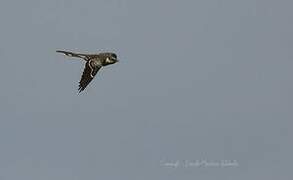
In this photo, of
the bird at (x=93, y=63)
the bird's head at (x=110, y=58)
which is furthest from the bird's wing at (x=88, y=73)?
the bird's head at (x=110, y=58)

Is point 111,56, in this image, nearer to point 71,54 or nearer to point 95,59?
point 95,59

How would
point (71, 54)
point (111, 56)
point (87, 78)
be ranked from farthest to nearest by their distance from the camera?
point (87, 78)
point (111, 56)
point (71, 54)

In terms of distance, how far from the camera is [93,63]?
127 feet

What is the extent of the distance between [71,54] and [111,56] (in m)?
5.25

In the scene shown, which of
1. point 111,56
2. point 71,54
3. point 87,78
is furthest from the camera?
point 87,78

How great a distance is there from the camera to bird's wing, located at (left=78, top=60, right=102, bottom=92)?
3878cm

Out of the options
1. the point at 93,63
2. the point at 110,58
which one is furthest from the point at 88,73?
the point at 110,58

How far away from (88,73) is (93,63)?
1.43 meters

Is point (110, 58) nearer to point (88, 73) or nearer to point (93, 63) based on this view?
point (93, 63)

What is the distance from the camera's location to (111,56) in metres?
37.5

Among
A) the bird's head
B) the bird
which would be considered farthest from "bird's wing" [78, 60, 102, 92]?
the bird's head

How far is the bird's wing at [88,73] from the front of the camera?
38781mm

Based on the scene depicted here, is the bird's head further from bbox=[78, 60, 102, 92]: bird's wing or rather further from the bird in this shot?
bbox=[78, 60, 102, 92]: bird's wing

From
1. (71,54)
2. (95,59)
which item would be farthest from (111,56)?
(71,54)
